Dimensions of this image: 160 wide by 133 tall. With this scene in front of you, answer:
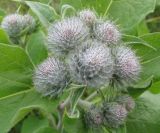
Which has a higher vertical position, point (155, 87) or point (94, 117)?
point (155, 87)

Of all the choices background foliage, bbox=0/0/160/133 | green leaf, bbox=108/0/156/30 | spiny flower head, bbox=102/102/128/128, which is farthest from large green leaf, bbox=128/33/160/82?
spiny flower head, bbox=102/102/128/128

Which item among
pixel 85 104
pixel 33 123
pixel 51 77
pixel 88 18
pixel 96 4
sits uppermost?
pixel 96 4

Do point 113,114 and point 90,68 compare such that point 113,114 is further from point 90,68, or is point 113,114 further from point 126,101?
point 90,68

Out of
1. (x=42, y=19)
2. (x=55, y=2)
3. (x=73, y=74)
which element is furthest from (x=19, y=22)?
(x=55, y=2)

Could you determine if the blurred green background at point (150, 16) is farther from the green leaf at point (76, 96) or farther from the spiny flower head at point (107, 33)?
the green leaf at point (76, 96)

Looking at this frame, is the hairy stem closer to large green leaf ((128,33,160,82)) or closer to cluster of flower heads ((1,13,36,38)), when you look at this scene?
large green leaf ((128,33,160,82))

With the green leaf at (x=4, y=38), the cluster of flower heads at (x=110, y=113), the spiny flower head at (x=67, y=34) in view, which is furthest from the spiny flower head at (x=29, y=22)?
the cluster of flower heads at (x=110, y=113)

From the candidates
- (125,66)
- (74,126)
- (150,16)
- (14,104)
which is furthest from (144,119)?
(150,16)

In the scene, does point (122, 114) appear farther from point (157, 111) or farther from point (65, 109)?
point (157, 111)
